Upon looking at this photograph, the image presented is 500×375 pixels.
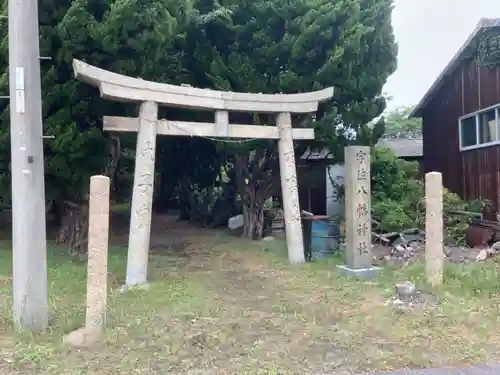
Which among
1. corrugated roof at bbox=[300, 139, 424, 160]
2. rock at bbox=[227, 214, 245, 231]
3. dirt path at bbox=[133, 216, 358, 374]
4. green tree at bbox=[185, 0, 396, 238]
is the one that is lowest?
dirt path at bbox=[133, 216, 358, 374]

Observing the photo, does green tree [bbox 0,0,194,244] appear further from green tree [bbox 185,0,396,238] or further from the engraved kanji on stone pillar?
the engraved kanji on stone pillar

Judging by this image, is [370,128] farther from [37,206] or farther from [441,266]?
[37,206]

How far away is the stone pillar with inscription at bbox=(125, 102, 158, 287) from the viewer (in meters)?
7.32

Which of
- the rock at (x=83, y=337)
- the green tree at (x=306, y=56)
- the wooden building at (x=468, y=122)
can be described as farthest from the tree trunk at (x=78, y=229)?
the wooden building at (x=468, y=122)

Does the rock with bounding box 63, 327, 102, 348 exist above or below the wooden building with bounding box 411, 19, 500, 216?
below

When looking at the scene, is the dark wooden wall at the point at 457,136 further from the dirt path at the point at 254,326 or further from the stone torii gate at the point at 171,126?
the dirt path at the point at 254,326

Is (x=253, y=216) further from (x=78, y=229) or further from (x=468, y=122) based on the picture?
(x=468, y=122)

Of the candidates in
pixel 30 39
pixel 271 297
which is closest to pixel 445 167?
pixel 271 297

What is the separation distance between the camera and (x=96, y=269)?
5.12m

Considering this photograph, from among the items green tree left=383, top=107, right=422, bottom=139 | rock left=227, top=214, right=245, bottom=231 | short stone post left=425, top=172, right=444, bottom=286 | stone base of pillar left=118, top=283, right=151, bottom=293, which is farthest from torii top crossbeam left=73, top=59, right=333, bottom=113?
green tree left=383, top=107, right=422, bottom=139

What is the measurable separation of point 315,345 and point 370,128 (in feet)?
23.1

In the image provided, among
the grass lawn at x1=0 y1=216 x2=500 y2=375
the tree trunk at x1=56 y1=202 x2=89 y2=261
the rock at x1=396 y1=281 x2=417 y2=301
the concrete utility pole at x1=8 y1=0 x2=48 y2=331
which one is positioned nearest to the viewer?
the grass lawn at x1=0 y1=216 x2=500 y2=375

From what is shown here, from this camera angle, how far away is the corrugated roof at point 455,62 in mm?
10141

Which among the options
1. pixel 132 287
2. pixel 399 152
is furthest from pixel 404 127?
pixel 132 287
